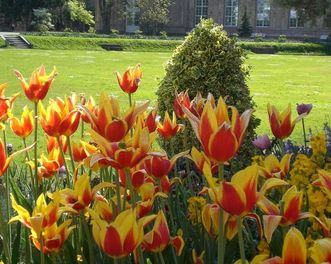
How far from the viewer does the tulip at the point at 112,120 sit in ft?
5.19

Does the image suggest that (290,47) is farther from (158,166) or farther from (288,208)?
(288,208)

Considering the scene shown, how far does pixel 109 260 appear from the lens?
190cm

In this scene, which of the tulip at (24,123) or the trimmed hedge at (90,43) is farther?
the trimmed hedge at (90,43)

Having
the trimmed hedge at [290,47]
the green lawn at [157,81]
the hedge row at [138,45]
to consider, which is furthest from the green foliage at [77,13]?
the green lawn at [157,81]

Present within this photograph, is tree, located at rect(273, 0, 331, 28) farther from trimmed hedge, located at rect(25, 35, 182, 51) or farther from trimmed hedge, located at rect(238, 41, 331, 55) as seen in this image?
trimmed hedge, located at rect(238, 41, 331, 55)

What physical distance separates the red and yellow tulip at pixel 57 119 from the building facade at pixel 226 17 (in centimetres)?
5130

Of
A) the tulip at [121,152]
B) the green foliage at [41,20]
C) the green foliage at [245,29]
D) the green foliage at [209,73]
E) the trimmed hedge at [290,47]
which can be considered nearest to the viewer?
the tulip at [121,152]

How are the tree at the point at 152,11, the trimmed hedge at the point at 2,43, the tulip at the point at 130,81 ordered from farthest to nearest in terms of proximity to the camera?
1. the tree at the point at 152,11
2. the trimmed hedge at the point at 2,43
3. the tulip at the point at 130,81

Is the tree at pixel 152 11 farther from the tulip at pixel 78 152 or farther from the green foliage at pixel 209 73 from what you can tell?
the tulip at pixel 78 152

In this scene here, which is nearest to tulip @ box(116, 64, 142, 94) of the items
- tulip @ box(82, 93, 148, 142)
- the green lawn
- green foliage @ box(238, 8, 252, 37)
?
tulip @ box(82, 93, 148, 142)

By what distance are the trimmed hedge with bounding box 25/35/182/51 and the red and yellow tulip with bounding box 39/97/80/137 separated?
32311mm

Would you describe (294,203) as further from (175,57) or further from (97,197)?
(175,57)

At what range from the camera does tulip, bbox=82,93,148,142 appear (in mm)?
1582

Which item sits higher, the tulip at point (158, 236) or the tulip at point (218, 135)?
the tulip at point (218, 135)
